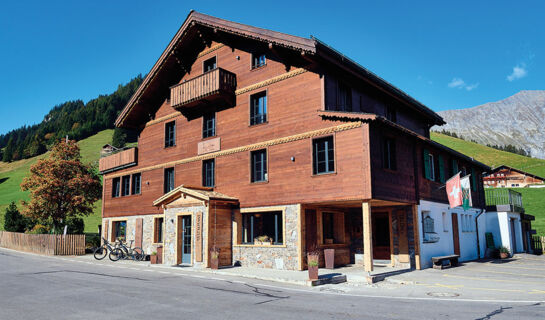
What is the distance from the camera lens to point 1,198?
69250 millimetres

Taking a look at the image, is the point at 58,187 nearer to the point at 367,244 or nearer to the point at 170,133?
the point at 170,133

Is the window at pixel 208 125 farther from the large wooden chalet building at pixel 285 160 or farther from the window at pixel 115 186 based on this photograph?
the window at pixel 115 186

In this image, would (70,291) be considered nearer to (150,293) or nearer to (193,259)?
(150,293)

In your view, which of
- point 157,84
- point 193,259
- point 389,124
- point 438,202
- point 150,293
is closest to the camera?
point 150,293

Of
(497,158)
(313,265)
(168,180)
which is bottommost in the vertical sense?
(313,265)

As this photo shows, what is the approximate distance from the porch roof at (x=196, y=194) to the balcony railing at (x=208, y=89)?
4.80m

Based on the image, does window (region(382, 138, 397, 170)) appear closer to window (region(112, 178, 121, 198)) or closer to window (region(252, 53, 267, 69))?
window (region(252, 53, 267, 69))

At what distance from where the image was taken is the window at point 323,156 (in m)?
16.4

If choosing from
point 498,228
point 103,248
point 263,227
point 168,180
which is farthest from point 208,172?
point 498,228

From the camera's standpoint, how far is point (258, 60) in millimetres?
20094

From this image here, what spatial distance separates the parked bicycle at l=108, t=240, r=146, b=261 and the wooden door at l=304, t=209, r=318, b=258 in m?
11.4

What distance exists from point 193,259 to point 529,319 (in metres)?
14.8

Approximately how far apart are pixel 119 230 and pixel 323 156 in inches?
705

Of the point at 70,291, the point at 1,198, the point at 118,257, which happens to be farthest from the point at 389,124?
the point at 1,198
